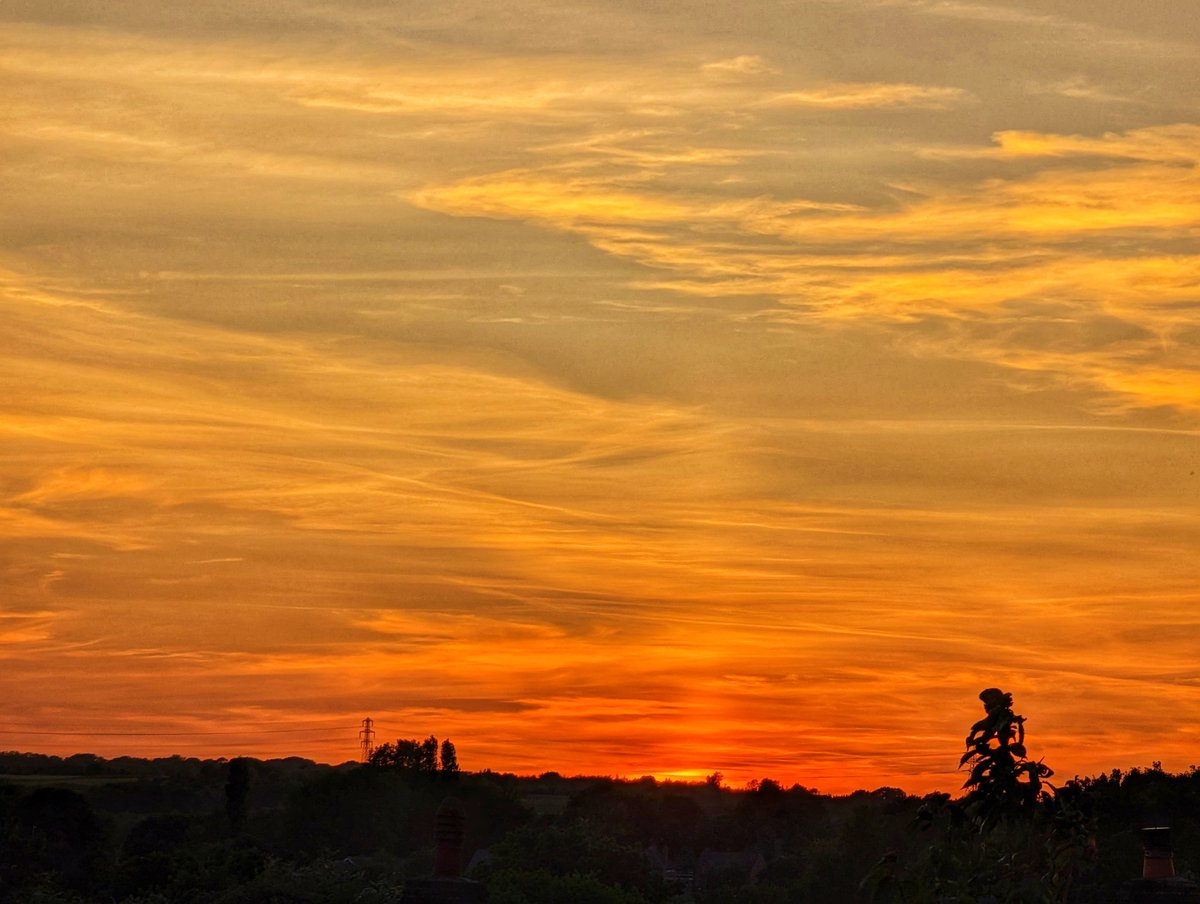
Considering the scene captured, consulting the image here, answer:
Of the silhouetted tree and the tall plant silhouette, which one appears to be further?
the silhouetted tree

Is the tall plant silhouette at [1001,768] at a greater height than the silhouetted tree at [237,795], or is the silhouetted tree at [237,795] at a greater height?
the silhouetted tree at [237,795]

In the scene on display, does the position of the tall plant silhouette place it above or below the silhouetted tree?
below

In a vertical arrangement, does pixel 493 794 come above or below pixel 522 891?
above

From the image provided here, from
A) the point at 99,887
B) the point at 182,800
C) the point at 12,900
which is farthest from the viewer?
the point at 182,800

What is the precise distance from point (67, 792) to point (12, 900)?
68360mm

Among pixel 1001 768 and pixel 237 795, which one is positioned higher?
pixel 237 795

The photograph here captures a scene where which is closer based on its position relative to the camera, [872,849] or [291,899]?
[291,899]

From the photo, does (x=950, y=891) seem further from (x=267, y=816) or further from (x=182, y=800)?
(x=182, y=800)

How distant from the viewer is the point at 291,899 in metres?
57.6

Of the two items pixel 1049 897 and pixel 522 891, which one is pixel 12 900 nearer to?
pixel 522 891

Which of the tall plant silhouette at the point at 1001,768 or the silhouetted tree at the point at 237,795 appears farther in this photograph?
the silhouetted tree at the point at 237,795

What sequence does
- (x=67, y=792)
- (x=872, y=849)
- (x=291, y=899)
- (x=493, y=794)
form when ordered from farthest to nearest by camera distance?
(x=493, y=794) → (x=872, y=849) → (x=67, y=792) → (x=291, y=899)

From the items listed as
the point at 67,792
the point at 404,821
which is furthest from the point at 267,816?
the point at 67,792

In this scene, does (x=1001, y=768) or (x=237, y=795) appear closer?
(x=1001, y=768)
